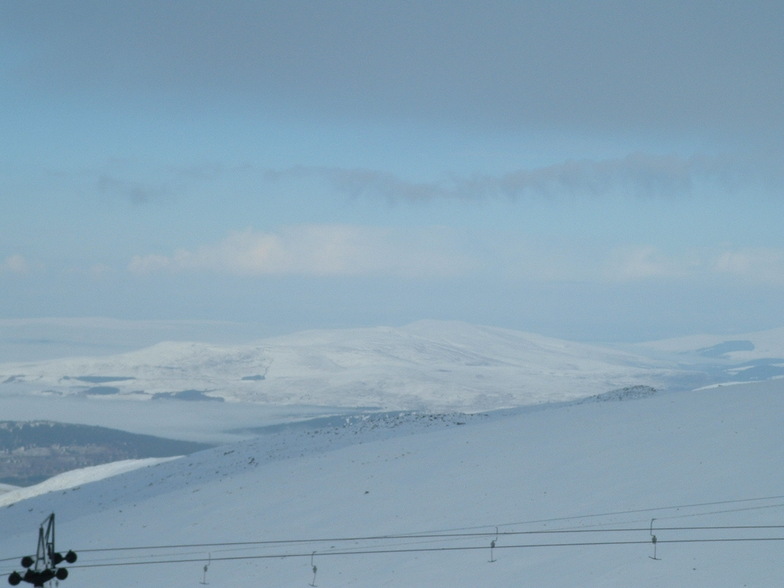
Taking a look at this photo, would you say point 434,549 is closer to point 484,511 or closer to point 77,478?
point 484,511

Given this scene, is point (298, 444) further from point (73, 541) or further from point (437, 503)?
point (437, 503)

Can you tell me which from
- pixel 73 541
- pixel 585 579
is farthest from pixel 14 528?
pixel 585 579

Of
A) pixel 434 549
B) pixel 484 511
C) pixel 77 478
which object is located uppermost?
pixel 484 511

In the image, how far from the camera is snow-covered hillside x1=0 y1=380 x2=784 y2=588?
17438 mm

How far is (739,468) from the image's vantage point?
2270cm

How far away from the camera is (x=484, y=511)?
23266 mm

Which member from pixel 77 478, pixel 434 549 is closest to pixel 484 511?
pixel 434 549

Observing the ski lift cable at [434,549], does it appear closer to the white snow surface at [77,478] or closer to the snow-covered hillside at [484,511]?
the snow-covered hillside at [484,511]

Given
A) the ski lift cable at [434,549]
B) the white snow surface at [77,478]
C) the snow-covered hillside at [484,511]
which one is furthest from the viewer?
the white snow surface at [77,478]

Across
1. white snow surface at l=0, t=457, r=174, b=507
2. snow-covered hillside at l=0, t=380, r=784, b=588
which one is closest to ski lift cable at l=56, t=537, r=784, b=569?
snow-covered hillside at l=0, t=380, r=784, b=588

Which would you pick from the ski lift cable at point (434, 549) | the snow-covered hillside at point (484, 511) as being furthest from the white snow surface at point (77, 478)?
the ski lift cable at point (434, 549)

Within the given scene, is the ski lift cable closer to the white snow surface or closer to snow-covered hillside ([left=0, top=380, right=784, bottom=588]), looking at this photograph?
snow-covered hillside ([left=0, top=380, right=784, bottom=588])

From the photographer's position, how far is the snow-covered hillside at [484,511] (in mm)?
17438

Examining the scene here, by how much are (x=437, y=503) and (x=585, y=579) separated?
9.37 metres
